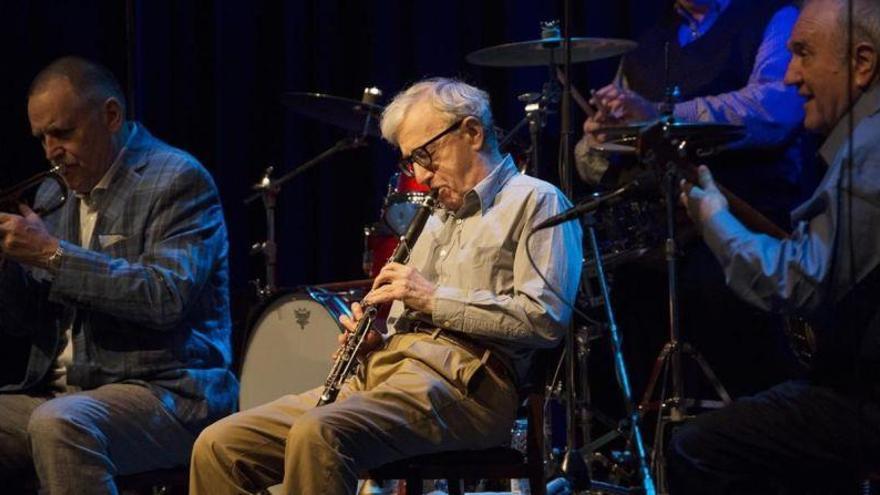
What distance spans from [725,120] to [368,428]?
189 cm

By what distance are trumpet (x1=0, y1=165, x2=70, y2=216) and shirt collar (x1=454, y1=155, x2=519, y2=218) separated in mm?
1231

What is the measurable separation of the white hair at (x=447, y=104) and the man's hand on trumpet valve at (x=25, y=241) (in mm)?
983

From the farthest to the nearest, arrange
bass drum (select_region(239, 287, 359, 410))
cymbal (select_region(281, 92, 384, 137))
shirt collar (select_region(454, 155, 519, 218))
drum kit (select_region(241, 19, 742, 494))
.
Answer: cymbal (select_region(281, 92, 384, 137)), bass drum (select_region(239, 287, 359, 410)), drum kit (select_region(241, 19, 742, 494)), shirt collar (select_region(454, 155, 519, 218))

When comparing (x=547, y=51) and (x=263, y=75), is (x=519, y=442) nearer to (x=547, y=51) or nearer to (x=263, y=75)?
(x=547, y=51)

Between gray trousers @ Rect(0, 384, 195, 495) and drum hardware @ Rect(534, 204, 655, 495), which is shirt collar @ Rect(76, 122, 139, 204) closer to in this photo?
gray trousers @ Rect(0, 384, 195, 495)

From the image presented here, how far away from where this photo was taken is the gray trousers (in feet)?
11.0

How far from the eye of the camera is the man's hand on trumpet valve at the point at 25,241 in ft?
11.6

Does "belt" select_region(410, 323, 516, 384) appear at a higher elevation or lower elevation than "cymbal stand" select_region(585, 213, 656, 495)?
higher

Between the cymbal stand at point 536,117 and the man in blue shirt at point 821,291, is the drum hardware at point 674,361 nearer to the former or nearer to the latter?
the man in blue shirt at point 821,291

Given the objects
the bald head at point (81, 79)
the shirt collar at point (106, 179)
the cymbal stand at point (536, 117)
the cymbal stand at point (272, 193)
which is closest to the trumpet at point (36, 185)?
the shirt collar at point (106, 179)

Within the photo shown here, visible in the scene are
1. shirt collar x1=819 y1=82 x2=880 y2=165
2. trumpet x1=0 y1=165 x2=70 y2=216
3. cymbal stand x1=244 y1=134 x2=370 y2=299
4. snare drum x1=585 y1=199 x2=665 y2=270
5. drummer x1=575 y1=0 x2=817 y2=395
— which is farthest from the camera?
cymbal stand x1=244 y1=134 x2=370 y2=299

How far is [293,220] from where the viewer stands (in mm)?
5746

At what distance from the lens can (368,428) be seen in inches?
121

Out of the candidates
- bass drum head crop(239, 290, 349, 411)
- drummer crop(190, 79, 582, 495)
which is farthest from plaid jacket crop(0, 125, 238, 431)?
bass drum head crop(239, 290, 349, 411)
